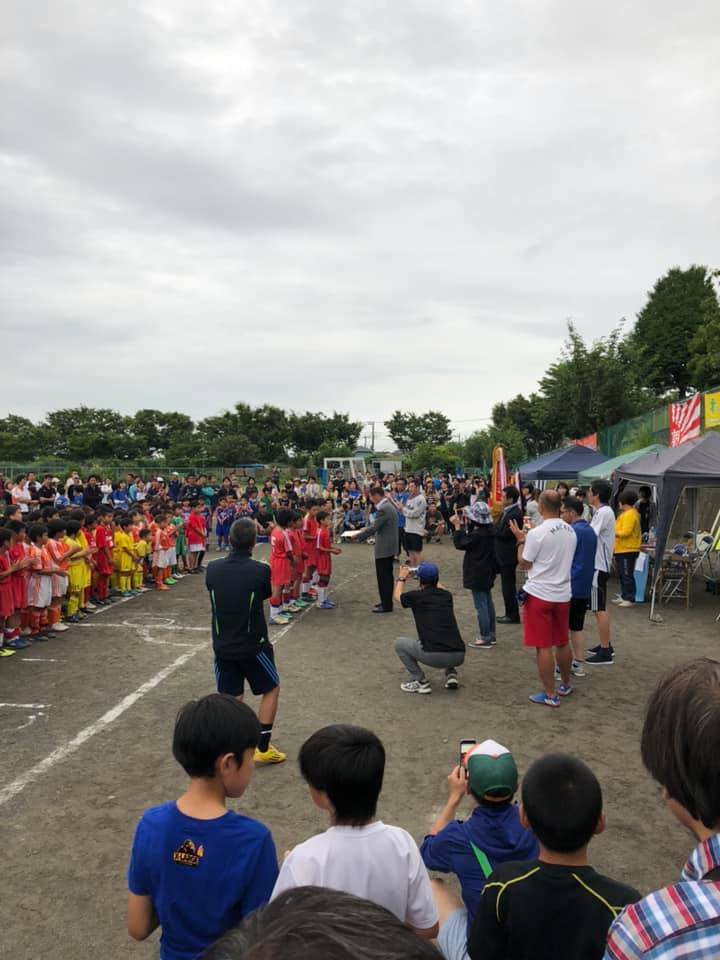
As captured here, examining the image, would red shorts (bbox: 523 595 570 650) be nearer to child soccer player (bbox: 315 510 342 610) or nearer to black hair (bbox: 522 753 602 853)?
black hair (bbox: 522 753 602 853)

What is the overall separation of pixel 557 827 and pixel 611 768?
12.0 feet

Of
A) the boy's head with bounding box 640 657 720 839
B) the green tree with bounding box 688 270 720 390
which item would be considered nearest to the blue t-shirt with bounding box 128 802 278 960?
the boy's head with bounding box 640 657 720 839

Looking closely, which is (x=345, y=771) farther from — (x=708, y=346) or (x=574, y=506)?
(x=708, y=346)

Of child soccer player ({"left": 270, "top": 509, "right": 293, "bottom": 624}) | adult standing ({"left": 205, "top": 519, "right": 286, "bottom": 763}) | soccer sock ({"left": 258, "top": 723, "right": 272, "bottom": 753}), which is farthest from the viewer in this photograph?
child soccer player ({"left": 270, "top": 509, "right": 293, "bottom": 624})

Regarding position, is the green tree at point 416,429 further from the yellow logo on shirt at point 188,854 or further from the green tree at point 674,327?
the yellow logo on shirt at point 188,854

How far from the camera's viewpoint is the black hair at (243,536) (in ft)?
17.3

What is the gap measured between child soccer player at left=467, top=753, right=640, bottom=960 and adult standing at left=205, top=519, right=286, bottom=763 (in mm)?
3203

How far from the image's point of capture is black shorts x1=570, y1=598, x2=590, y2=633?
6.95 metres

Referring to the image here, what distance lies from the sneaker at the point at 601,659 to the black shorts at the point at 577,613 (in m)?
0.77

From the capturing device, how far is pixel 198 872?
2.05 m

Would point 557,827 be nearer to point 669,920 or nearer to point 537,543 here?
point 669,920

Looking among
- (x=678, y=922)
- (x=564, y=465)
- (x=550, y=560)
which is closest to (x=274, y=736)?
(x=550, y=560)

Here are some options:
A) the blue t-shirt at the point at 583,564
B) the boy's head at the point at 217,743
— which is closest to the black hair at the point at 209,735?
the boy's head at the point at 217,743

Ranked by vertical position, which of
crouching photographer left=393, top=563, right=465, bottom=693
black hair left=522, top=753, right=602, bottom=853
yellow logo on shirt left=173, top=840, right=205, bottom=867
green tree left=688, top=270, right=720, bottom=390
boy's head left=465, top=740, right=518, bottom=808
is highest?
green tree left=688, top=270, right=720, bottom=390
